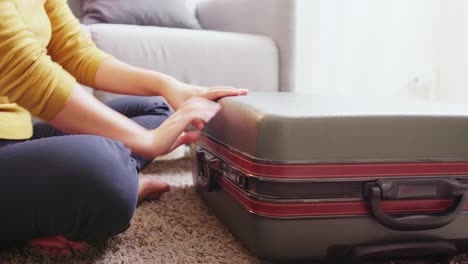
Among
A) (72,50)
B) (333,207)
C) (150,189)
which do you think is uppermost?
(72,50)

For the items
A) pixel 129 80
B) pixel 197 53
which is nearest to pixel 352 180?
pixel 129 80

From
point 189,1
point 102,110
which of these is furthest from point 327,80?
point 102,110

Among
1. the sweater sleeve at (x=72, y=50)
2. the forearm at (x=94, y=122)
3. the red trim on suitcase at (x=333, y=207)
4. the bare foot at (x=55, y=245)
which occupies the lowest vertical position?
the bare foot at (x=55, y=245)

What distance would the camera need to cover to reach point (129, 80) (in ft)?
3.01

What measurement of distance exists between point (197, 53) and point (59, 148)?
0.77 m

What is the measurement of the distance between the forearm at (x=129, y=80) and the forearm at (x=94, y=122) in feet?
0.53

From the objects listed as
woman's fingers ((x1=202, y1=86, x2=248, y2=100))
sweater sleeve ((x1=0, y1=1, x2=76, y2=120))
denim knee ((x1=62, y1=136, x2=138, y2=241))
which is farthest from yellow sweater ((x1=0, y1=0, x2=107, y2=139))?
A: woman's fingers ((x1=202, y1=86, x2=248, y2=100))

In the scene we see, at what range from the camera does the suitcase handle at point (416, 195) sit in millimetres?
591

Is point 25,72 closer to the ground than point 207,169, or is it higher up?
higher up

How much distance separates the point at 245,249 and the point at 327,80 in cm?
139

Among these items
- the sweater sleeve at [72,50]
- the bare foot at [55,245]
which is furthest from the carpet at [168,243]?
the sweater sleeve at [72,50]

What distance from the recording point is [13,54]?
64 cm

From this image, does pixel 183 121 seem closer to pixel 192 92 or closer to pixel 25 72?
pixel 192 92

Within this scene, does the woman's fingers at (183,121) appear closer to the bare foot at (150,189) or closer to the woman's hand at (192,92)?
the woman's hand at (192,92)
